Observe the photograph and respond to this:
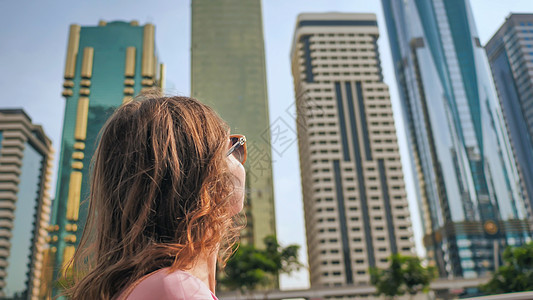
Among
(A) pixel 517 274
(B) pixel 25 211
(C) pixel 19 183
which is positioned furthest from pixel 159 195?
(B) pixel 25 211

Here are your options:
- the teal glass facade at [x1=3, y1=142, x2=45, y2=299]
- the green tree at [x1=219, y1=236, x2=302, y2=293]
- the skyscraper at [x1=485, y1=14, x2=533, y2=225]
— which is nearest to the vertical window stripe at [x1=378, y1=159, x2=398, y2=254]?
the skyscraper at [x1=485, y1=14, x2=533, y2=225]

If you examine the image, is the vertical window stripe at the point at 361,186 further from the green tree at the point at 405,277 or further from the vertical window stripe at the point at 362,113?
the green tree at the point at 405,277

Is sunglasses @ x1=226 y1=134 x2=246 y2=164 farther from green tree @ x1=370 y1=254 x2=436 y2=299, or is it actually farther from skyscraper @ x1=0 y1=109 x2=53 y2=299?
skyscraper @ x1=0 y1=109 x2=53 y2=299

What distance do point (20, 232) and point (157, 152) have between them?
1755 inches

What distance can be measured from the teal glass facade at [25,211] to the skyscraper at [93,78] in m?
31.0

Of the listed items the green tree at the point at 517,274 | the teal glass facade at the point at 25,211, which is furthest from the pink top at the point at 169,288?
the teal glass facade at the point at 25,211

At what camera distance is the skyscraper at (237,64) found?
41.0 meters

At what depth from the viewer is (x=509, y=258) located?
20.1m

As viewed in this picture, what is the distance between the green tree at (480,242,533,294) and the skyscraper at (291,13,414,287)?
2179 cm

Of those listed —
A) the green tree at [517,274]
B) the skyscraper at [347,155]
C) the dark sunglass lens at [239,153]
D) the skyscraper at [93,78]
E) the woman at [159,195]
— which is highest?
the skyscraper at [347,155]

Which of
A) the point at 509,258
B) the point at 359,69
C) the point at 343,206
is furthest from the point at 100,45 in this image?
the point at 359,69

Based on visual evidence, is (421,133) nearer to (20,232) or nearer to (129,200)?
(20,232)

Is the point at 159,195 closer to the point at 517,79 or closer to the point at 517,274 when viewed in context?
the point at 517,274

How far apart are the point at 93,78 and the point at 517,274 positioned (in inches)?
849
